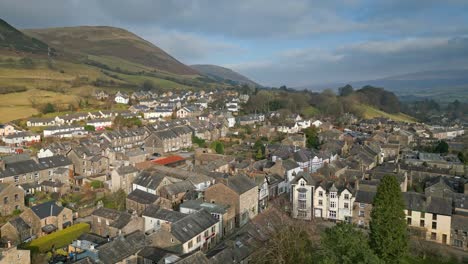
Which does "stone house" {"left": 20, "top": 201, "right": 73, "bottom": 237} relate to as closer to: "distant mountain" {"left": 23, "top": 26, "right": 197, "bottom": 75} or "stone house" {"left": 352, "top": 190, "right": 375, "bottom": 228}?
"stone house" {"left": 352, "top": 190, "right": 375, "bottom": 228}

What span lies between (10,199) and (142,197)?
427 inches

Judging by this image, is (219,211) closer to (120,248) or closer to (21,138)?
(120,248)

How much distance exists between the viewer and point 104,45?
175875mm

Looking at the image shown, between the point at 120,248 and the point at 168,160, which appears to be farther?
the point at 168,160

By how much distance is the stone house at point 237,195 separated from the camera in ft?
94.7

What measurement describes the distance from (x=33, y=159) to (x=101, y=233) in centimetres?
1718

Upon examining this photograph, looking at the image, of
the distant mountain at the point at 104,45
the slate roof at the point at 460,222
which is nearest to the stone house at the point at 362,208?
the slate roof at the point at 460,222

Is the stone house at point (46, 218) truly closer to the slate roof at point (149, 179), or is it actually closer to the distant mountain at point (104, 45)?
the slate roof at point (149, 179)

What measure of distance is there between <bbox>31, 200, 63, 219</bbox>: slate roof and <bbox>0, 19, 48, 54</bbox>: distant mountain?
101 m

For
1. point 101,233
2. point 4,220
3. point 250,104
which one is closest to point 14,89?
point 250,104

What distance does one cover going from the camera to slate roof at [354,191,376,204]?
29.9 metres

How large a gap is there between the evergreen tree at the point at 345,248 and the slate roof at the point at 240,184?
13.8 m

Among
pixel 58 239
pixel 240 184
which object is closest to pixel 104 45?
pixel 240 184

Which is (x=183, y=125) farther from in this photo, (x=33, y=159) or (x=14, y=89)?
(x=14, y=89)
